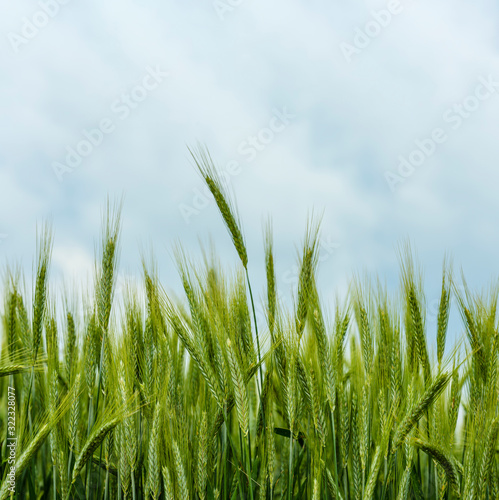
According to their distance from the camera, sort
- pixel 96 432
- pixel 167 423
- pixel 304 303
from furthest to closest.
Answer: pixel 304 303 → pixel 167 423 → pixel 96 432

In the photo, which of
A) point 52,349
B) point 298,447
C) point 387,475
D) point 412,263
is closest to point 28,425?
point 52,349

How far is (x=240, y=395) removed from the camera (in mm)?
2268

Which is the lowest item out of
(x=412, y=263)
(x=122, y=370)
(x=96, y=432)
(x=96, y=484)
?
(x=96, y=484)

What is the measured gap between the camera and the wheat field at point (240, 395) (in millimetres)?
2312

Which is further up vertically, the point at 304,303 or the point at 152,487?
the point at 304,303

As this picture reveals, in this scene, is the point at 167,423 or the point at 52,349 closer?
the point at 167,423

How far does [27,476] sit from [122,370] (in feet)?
2.70

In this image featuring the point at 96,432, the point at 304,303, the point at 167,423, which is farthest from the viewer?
the point at 304,303

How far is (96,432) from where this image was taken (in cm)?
226

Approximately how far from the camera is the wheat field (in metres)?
2.31

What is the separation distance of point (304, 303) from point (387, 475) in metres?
0.82

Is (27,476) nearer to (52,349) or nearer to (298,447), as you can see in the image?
(52,349)

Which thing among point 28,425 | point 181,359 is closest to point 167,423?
point 181,359

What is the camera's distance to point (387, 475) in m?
2.48
